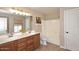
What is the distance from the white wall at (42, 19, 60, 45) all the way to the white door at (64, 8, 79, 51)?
0.15m

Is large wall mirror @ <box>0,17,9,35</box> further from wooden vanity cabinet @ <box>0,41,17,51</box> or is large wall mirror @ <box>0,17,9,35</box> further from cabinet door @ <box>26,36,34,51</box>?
cabinet door @ <box>26,36,34,51</box>

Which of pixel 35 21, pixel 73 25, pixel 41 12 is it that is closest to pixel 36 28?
pixel 35 21

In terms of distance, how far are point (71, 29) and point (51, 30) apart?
0.38 m

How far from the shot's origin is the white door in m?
1.77

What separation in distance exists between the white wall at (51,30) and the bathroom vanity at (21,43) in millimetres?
184

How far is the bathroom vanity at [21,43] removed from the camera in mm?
1696

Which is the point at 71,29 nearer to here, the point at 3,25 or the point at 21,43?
the point at 21,43

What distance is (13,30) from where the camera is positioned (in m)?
1.81

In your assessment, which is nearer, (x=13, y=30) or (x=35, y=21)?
(x=13, y=30)

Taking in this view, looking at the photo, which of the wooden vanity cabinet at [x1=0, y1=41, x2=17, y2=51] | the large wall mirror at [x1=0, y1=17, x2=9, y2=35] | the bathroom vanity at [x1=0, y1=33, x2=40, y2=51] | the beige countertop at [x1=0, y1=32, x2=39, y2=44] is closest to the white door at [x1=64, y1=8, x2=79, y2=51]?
the bathroom vanity at [x1=0, y1=33, x2=40, y2=51]
